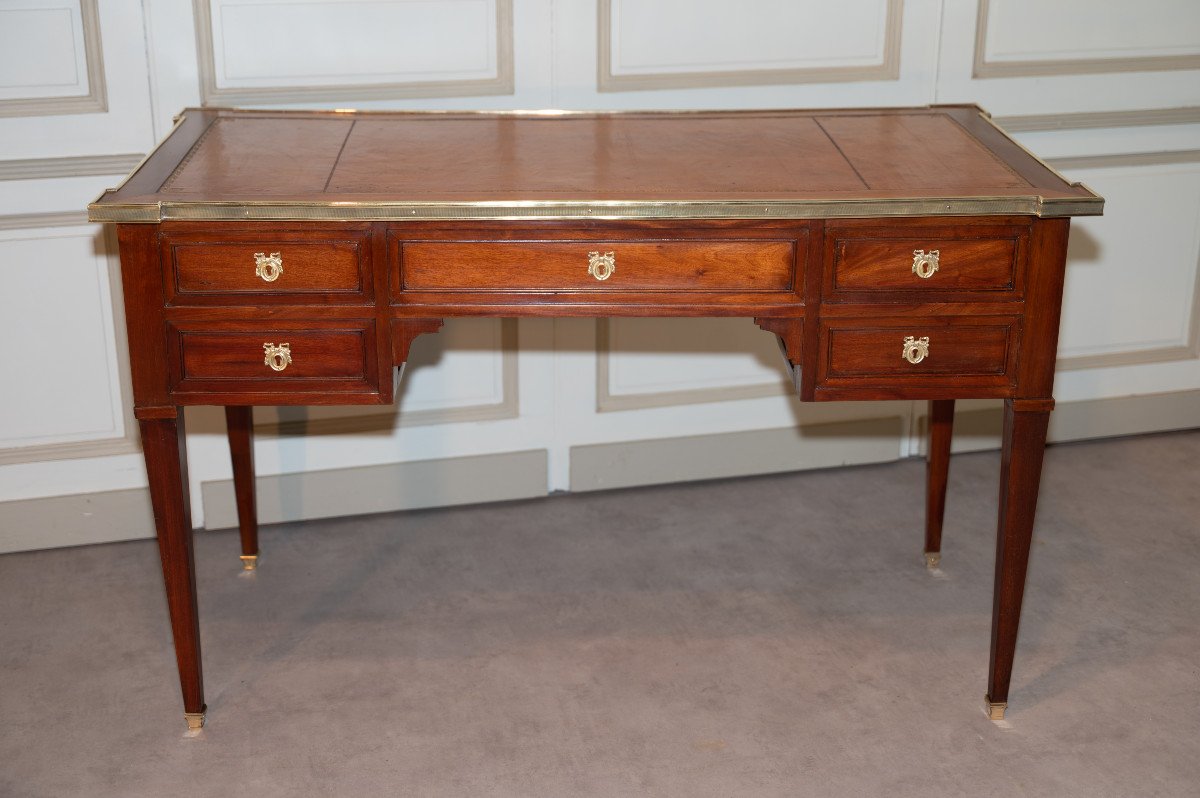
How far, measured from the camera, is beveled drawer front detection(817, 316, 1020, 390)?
2549mm

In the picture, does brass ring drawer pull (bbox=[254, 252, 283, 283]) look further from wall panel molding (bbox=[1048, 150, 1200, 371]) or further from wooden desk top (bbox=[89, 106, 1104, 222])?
wall panel molding (bbox=[1048, 150, 1200, 371])

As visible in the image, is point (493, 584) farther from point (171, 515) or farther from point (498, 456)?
point (171, 515)

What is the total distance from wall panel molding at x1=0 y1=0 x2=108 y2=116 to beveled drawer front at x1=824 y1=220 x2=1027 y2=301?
1795 millimetres

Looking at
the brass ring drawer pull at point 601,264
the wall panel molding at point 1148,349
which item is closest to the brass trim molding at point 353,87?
the brass ring drawer pull at point 601,264

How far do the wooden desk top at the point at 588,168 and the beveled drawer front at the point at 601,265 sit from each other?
0.07 meters

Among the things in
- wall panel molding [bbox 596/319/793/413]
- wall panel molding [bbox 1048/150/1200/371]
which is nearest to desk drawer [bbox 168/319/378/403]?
wall panel molding [bbox 596/319/793/413]

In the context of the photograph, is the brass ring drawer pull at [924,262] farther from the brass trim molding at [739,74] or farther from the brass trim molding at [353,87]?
the brass trim molding at [353,87]

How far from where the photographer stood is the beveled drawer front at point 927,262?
2.50 m

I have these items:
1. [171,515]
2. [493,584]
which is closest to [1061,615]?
[493,584]

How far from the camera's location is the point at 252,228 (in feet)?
8.01

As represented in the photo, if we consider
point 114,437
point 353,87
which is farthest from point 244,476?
point 353,87

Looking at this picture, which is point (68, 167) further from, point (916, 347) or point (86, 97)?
point (916, 347)

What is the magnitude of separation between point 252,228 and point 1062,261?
4.95 ft

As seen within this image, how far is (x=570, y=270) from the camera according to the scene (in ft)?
8.22
